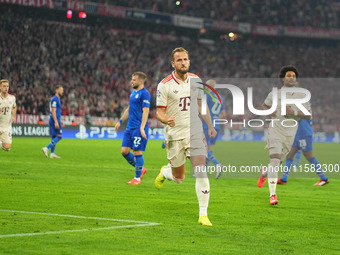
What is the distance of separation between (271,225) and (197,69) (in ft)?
153

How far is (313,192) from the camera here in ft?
46.8

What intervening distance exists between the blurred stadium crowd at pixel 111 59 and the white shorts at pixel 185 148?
29.6 metres

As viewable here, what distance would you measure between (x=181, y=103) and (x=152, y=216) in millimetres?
1734

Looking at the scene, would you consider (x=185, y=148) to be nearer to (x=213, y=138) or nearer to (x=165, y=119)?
(x=165, y=119)

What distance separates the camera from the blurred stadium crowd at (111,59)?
4172 centimetres

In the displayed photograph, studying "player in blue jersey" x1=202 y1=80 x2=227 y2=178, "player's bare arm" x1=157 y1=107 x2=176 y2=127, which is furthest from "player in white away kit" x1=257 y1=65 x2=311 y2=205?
"player in blue jersey" x1=202 y1=80 x2=227 y2=178

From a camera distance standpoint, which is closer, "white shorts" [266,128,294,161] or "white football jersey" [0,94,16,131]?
"white shorts" [266,128,294,161]

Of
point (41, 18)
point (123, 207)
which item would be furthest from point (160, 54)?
point (123, 207)

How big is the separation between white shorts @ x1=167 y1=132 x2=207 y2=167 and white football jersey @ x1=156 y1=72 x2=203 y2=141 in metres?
0.07

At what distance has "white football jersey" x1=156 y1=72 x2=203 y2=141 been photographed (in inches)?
372

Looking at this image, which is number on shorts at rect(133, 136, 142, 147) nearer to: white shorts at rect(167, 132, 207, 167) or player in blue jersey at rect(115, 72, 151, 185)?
player in blue jersey at rect(115, 72, 151, 185)

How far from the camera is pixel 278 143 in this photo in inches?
458

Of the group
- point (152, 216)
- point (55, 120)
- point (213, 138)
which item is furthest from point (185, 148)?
point (55, 120)

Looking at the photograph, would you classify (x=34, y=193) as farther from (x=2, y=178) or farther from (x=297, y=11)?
(x=297, y=11)
